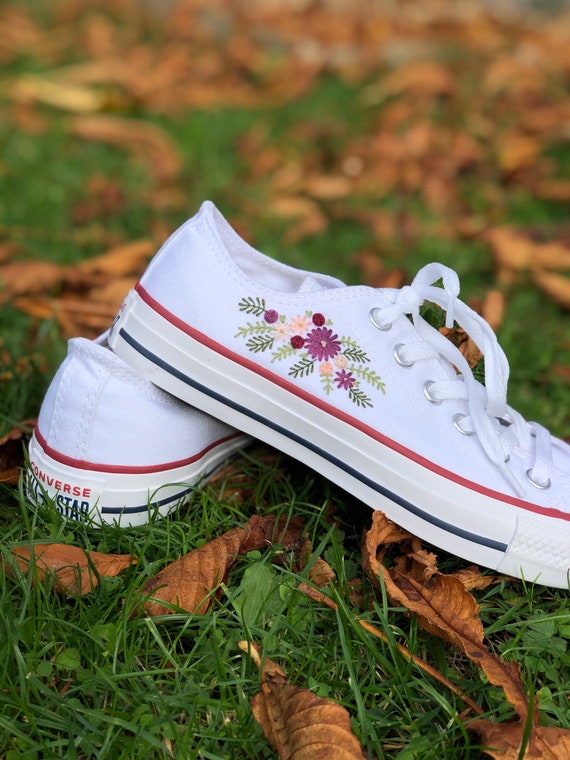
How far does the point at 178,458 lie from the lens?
1.81 meters

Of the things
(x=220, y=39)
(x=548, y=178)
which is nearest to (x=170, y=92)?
(x=220, y=39)

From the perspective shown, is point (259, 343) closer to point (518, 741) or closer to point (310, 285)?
point (310, 285)

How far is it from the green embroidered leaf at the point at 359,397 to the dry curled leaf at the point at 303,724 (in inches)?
23.4

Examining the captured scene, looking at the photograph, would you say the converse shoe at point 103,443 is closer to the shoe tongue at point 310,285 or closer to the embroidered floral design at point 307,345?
the embroidered floral design at point 307,345

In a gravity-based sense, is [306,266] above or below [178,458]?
below

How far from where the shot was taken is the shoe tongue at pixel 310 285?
1858mm

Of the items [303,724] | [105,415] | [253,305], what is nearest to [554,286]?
[253,305]

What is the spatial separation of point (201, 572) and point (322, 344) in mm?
530

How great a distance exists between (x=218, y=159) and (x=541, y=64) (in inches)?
95.2

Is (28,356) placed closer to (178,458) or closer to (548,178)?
(178,458)

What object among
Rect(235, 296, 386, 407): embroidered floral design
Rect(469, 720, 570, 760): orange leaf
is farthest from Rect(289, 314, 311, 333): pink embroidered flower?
Rect(469, 720, 570, 760): orange leaf

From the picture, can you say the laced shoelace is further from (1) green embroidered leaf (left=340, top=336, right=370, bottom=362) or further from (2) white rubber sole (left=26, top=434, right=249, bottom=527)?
(2) white rubber sole (left=26, top=434, right=249, bottom=527)

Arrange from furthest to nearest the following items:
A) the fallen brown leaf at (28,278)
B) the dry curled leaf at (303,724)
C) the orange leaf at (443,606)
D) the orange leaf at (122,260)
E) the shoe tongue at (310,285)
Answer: the orange leaf at (122,260), the fallen brown leaf at (28,278), the shoe tongue at (310,285), the orange leaf at (443,606), the dry curled leaf at (303,724)

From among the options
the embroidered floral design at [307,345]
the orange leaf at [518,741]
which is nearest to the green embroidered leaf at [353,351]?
the embroidered floral design at [307,345]
